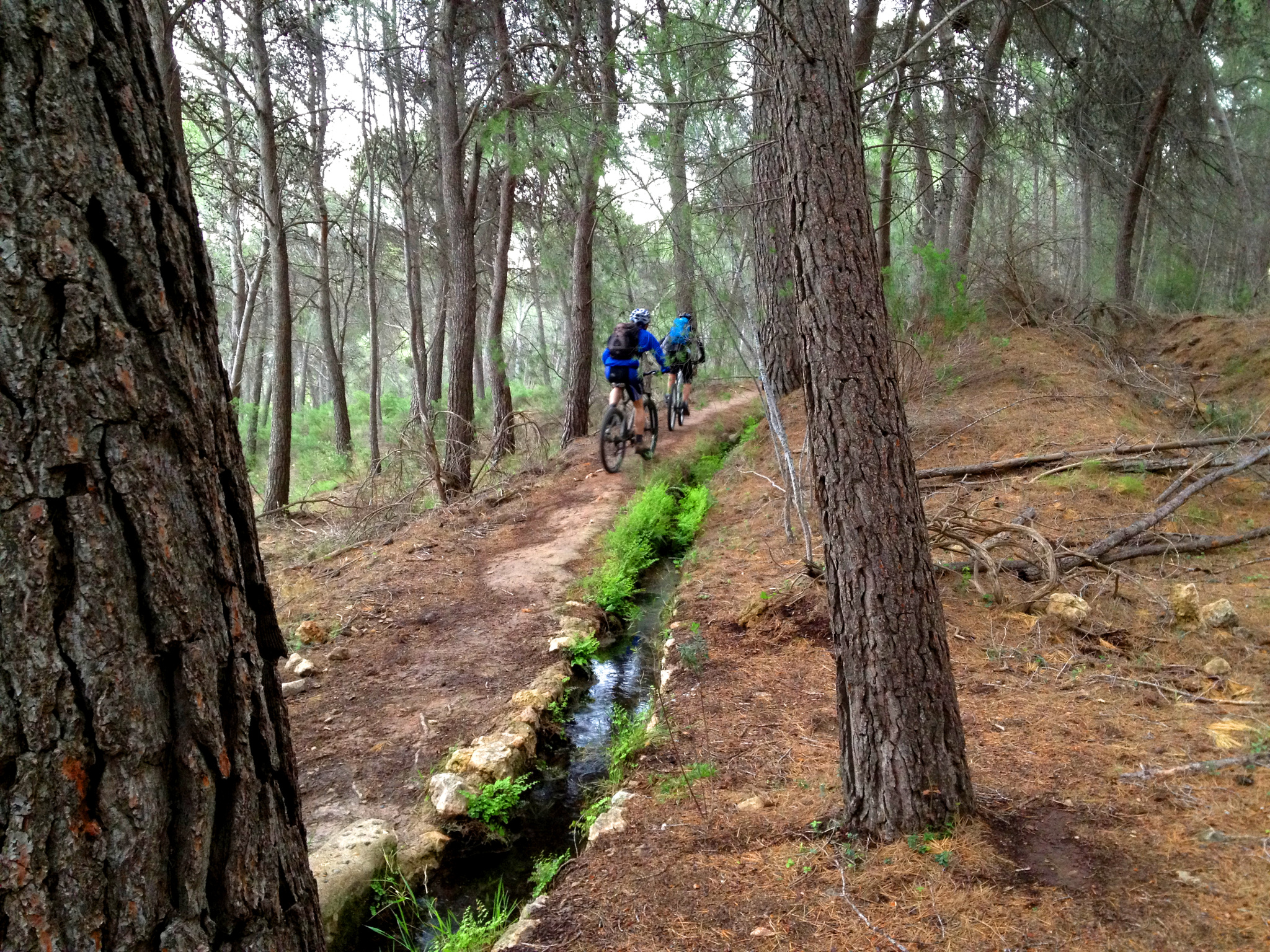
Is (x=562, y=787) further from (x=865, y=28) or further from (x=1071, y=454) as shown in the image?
(x=865, y=28)

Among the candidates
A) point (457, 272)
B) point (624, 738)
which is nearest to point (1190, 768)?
point (624, 738)

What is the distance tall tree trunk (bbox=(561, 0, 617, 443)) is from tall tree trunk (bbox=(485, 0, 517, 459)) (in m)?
1.02

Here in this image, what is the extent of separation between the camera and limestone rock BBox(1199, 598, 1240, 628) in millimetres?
3758

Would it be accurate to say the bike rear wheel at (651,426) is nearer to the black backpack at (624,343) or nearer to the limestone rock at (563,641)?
the black backpack at (624,343)

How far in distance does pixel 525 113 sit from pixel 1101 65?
7.57 meters

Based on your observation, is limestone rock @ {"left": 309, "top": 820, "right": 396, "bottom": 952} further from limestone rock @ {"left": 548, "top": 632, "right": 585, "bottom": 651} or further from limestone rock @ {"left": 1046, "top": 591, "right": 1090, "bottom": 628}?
limestone rock @ {"left": 1046, "top": 591, "right": 1090, "bottom": 628}

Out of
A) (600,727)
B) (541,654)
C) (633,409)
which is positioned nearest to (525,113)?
(633,409)

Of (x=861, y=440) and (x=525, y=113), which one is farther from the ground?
(x=525, y=113)

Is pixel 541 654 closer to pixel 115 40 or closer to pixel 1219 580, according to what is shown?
pixel 1219 580

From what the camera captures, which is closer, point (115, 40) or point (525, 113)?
point (115, 40)

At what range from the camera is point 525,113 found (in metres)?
9.67

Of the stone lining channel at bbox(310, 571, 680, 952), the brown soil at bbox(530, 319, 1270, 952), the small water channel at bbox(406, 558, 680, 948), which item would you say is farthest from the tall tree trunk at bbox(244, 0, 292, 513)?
the brown soil at bbox(530, 319, 1270, 952)

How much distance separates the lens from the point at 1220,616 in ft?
12.4

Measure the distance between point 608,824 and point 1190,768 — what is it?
7.22 ft
